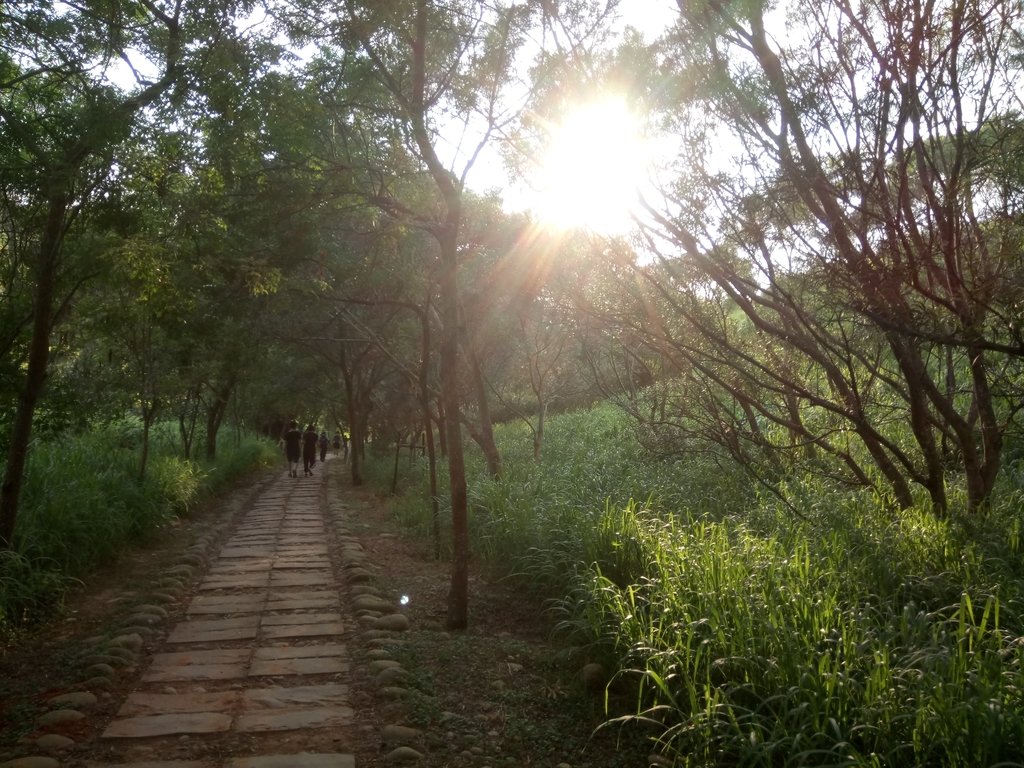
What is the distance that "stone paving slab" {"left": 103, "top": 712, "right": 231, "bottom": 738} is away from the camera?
4430 millimetres

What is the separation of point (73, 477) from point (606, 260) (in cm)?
635

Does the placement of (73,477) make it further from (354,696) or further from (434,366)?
(434,366)

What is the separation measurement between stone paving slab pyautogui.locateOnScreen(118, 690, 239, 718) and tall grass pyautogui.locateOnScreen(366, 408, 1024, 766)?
2.19 m

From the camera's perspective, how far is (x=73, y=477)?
31.0 feet

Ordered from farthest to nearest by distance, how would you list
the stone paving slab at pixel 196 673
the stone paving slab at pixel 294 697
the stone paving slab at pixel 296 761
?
the stone paving slab at pixel 196 673 < the stone paving slab at pixel 294 697 < the stone paving slab at pixel 296 761

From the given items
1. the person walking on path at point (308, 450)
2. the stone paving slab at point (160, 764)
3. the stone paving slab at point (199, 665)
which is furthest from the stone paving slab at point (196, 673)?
the person walking on path at point (308, 450)

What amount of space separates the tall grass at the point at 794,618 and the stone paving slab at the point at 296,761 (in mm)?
1343

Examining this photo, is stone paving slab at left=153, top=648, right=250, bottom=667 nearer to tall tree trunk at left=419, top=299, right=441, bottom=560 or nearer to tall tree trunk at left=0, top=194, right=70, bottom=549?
tall tree trunk at left=0, top=194, right=70, bottom=549

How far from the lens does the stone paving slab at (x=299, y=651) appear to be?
579 cm

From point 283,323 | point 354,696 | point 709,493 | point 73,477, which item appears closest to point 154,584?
point 73,477

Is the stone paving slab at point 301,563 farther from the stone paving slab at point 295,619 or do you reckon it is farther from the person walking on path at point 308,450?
the person walking on path at point 308,450

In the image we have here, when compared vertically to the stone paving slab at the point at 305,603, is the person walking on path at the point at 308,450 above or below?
above

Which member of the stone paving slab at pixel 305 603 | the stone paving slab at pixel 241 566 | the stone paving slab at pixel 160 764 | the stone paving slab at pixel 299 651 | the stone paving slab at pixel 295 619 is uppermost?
the stone paving slab at pixel 241 566

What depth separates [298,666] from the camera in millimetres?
5566
